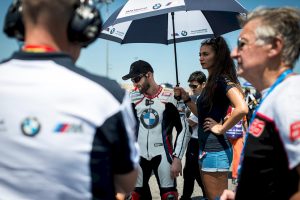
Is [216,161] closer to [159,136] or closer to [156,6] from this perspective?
[159,136]

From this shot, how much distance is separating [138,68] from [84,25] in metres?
3.04

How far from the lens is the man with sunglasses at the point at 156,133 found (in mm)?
4191

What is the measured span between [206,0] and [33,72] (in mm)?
3096

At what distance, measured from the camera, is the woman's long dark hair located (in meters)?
3.55

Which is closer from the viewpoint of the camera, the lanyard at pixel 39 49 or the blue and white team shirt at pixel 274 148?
the lanyard at pixel 39 49

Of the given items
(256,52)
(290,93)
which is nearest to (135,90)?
(256,52)

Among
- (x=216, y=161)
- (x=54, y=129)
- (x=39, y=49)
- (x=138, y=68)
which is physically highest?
(x=138, y=68)

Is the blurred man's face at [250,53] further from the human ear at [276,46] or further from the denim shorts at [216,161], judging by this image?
the denim shorts at [216,161]

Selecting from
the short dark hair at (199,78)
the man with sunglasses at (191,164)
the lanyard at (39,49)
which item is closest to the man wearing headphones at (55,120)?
the lanyard at (39,49)

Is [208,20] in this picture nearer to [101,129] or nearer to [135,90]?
[135,90]

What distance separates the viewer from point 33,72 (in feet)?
4.23

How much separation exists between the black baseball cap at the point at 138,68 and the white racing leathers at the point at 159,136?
30cm

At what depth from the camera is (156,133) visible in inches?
169

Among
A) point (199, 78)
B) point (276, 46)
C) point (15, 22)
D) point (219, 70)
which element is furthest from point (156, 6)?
point (199, 78)
